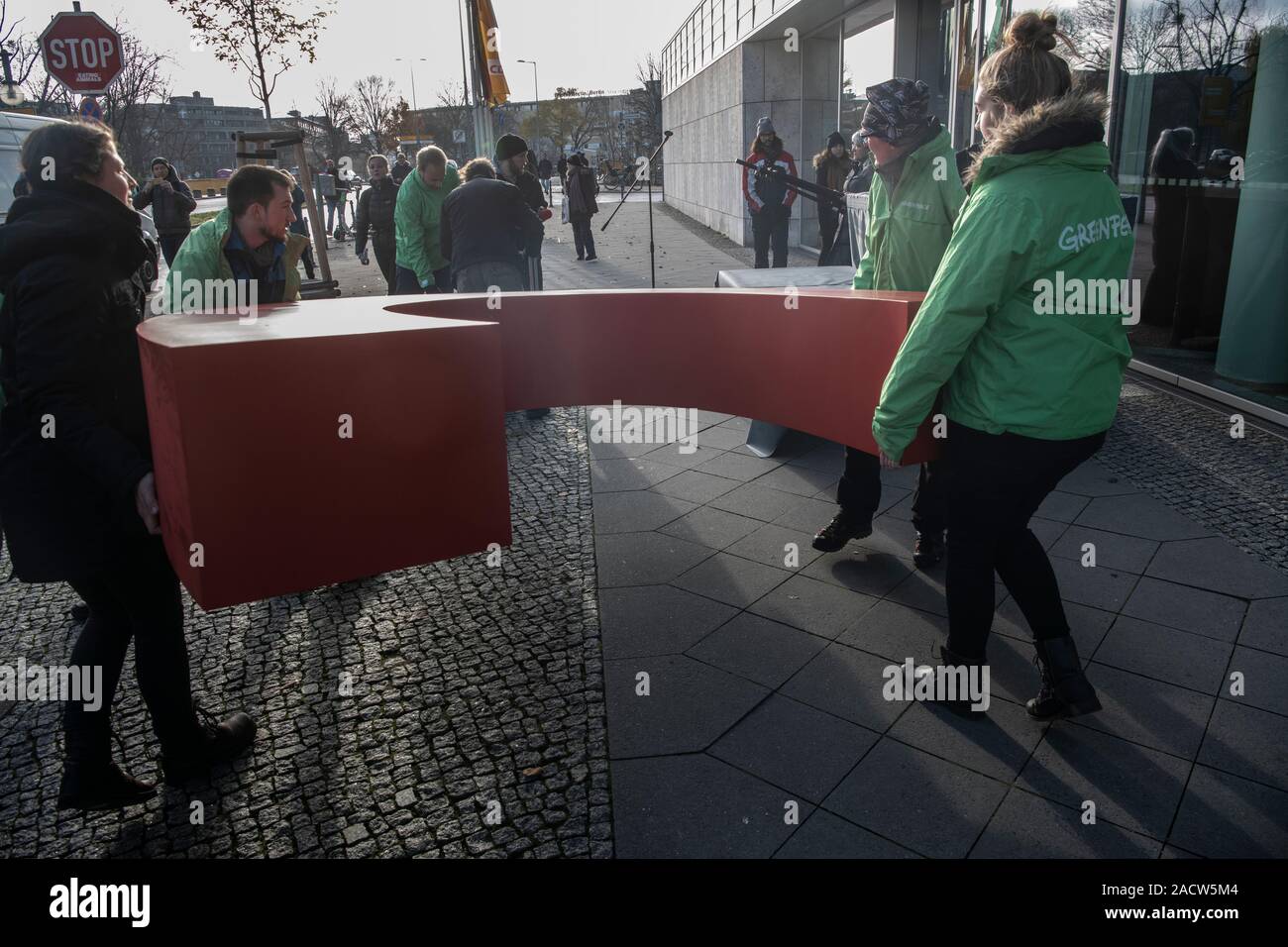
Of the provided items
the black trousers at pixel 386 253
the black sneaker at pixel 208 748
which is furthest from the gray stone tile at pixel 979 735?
the black trousers at pixel 386 253

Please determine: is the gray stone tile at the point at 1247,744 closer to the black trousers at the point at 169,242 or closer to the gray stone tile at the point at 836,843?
the gray stone tile at the point at 836,843

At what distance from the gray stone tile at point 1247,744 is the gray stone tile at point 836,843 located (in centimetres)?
108

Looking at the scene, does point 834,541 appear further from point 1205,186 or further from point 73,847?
point 1205,186

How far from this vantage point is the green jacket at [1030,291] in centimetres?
261

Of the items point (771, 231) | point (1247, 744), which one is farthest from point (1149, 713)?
point (771, 231)

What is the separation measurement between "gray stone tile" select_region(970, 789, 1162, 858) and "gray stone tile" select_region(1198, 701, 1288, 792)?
50cm

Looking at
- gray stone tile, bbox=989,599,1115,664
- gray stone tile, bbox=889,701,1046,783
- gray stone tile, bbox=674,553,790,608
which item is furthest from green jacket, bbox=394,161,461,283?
gray stone tile, bbox=889,701,1046,783

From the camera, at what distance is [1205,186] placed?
7.61 m

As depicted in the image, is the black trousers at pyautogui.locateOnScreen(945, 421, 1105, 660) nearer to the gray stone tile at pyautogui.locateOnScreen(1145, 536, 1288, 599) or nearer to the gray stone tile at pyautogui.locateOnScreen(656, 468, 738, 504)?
the gray stone tile at pyautogui.locateOnScreen(1145, 536, 1288, 599)

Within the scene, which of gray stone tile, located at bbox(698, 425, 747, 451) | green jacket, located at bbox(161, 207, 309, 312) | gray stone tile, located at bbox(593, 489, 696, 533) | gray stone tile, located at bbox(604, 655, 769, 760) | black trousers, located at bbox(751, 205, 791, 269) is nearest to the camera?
gray stone tile, located at bbox(604, 655, 769, 760)

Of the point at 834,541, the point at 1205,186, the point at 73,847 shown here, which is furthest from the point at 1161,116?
the point at 73,847

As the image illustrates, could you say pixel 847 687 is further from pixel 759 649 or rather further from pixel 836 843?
pixel 836 843

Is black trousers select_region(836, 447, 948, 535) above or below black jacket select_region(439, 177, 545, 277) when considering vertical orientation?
below

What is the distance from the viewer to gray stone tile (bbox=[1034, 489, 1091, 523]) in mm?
4922
